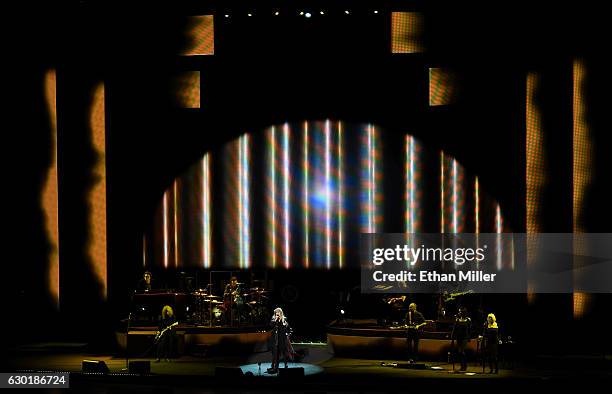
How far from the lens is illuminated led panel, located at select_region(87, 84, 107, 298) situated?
19.2 m

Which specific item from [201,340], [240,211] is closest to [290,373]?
[201,340]

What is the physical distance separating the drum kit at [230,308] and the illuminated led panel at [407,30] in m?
4.62

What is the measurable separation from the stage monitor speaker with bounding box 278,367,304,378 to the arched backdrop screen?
491cm

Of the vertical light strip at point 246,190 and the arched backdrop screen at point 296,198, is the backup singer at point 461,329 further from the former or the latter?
the vertical light strip at point 246,190

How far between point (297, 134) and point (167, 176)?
2403mm

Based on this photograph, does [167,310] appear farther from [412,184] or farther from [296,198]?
[412,184]

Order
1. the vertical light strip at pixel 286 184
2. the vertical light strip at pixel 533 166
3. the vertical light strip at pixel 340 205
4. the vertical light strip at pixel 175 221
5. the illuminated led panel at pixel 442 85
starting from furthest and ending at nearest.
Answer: the vertical light strip at pixel 175 221 < the vertical light strip at pixel 286 184 < the vertical light strip at pixel 340 205 < the illuminated led panel at pixel 442 85 < the vertical light strip at pixel 533 166

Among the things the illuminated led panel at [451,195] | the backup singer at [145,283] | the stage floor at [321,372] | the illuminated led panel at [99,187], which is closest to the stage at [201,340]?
the stage floor at [321,372]

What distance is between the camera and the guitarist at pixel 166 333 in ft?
56.4

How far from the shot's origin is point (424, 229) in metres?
19.4

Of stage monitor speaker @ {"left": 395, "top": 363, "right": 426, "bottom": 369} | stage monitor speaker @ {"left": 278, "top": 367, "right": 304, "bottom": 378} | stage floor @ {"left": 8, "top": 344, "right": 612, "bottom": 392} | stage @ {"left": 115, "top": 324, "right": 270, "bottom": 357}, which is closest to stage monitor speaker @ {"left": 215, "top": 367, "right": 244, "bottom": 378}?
stage floor @ {"left": 8, "top": 344, "right": 612, "bottom": 392}

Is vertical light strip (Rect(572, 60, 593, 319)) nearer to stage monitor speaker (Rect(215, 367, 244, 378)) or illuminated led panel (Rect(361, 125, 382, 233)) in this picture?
illuminated led panel (Rect(361, 125, 382, 233))

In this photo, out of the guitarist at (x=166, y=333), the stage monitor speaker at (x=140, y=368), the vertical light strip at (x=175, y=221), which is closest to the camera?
the stage monitor speaker at (x=140, y=368)

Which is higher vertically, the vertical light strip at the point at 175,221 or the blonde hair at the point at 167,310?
the vertical light strip at the point at 175,221
